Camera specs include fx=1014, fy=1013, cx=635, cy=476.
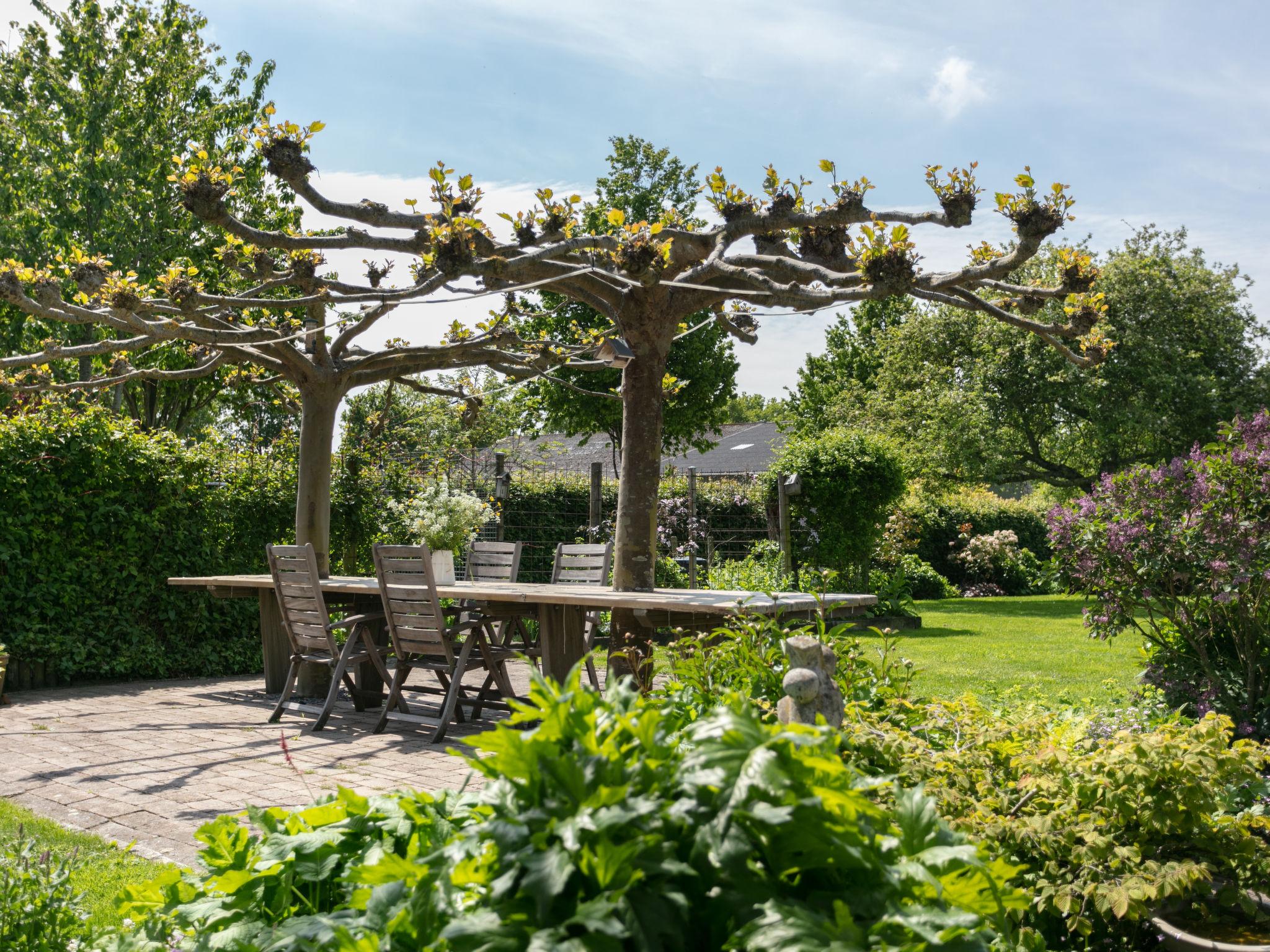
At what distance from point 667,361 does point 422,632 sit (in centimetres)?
1071

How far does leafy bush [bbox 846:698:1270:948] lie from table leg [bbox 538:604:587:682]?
357cm

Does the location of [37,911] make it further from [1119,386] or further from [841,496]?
[1119,386]

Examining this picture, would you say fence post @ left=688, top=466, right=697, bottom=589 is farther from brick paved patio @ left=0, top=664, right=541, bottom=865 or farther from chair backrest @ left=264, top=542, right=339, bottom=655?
chair backrest @ left=264, top=542, right=339, bottom=655

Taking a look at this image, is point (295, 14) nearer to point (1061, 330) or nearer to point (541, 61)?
point (541, 61)

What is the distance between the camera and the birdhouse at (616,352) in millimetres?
6359

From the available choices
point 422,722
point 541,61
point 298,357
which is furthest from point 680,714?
point 298,357

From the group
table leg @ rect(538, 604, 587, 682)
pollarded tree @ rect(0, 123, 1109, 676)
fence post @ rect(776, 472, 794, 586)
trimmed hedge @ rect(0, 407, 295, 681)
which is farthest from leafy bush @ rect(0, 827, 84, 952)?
fence post @ rect(776, 472, 794, 586)

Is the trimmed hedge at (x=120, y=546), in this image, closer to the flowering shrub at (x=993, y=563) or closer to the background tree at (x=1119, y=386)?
the flowering shrub at (x=993, y=563)

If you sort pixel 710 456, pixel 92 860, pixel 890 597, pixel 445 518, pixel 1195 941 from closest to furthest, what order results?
pixel 1195 941, pixel 92 860, pixel 445 518, pixel 890 597, pixel 710 456

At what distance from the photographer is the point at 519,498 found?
14289 mm

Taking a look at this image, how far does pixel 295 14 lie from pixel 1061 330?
4.78m

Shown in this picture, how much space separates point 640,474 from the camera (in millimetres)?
6613

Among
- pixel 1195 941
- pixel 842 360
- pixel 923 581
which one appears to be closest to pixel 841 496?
pixel 923 581

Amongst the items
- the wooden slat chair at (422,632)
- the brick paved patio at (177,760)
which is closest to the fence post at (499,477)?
the brick paved patio at (177,760)
